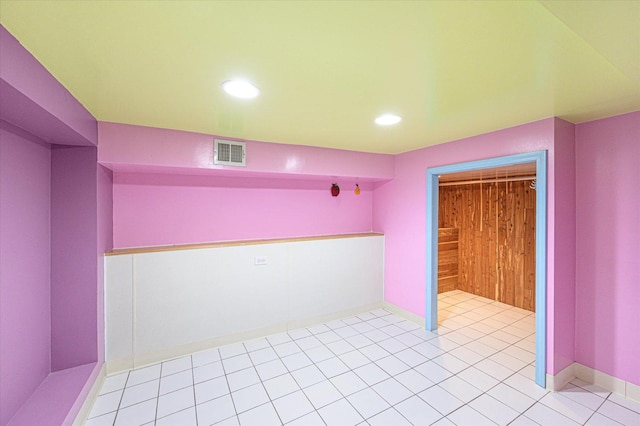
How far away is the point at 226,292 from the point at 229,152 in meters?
1.42

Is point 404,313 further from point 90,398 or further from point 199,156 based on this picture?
point 90,398

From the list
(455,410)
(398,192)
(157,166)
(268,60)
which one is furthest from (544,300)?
(157,166)

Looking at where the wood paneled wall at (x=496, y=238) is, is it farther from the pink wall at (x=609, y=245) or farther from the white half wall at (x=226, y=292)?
the white half wall at (x=226, y=292)

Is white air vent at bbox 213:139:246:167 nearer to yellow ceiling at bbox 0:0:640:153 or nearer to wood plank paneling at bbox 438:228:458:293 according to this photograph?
yellow ceiling at bbox 0:0:640:153

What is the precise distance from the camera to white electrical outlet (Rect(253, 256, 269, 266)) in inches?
119

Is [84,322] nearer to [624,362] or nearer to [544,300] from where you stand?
[544,300]

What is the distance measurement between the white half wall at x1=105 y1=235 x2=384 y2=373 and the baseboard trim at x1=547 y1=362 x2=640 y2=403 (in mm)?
2006

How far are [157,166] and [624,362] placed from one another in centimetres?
403

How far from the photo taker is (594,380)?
2.24 m

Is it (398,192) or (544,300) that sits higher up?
(398,192)

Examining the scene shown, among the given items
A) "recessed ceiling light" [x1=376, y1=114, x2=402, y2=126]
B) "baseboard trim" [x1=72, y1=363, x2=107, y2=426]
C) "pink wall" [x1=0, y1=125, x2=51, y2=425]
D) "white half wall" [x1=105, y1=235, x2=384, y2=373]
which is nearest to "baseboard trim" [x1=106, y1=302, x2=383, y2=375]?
"white half wall" [x1=105, y1=235, x2=384, y2=373]

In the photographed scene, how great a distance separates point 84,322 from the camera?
7.01ft

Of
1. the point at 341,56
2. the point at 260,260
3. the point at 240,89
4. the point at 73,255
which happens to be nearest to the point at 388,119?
the point at 341,56

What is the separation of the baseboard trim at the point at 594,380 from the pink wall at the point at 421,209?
138 millimetres
